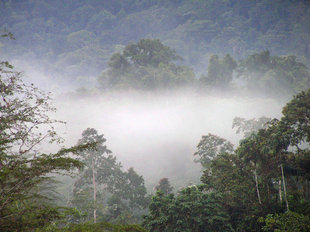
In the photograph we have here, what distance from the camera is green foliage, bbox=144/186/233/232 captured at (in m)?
14.5

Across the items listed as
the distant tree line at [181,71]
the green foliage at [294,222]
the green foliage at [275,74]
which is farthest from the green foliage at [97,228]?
the distant tree line at [181,71]

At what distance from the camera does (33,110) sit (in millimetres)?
9945

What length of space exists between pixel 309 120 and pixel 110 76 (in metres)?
95.0

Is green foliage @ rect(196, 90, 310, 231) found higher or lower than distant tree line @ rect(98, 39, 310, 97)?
lower

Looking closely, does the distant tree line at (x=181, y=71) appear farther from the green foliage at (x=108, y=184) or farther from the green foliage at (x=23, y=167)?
the green foliage at (x=23, y=167)

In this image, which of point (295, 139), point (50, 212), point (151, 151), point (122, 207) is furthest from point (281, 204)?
point (151, 151)

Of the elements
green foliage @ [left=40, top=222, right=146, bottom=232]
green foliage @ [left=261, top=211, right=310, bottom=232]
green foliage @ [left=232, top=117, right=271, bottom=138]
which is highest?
green foliage @ [left=232, top=117, right=271, bottom=138]

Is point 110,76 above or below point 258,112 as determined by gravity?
above

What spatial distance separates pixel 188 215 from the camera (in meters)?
15.5

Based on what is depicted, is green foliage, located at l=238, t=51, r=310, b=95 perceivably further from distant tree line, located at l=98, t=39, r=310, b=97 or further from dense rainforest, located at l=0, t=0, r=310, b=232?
dense rainforest, located at l=0, t=0, r=310, b=232

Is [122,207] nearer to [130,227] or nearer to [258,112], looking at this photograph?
[130,227]

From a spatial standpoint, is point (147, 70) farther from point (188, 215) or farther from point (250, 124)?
point (188, 215)

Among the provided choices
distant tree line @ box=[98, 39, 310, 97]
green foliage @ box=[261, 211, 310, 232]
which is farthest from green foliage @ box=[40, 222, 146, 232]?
distant tree line @ box=[98, 39, 310, 97]

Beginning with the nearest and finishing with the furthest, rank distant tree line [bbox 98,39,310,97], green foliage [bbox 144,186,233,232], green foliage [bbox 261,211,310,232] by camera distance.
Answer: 1. green foliage [bbox 261,211,310,232]
2. green foliage [bbox 144,186,233,232]
3. distant tree line [bbox 98,39,310,97]
